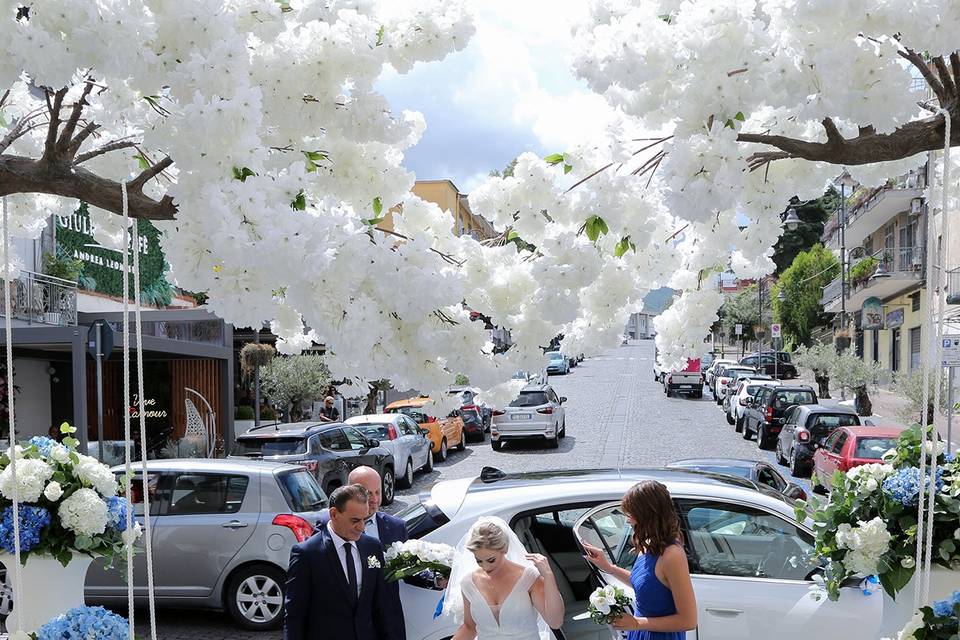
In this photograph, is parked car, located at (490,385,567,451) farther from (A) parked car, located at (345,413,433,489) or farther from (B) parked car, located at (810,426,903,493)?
(B) parked car, located at (810,426,903,493)

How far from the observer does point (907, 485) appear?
4438mm

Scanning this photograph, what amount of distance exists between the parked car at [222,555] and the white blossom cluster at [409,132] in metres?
5.33

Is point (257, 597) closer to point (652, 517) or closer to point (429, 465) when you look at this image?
point (652, 517)

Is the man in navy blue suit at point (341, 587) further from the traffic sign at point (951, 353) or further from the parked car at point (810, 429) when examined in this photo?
the parked car at point (810, 429)

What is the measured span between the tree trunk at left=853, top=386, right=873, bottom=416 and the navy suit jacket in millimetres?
30019

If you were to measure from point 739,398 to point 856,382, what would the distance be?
19.9 ft

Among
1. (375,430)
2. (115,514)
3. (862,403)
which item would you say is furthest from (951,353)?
(862,403)

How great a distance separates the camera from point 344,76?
4016mm

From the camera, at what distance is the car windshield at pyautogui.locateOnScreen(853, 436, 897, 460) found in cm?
1545

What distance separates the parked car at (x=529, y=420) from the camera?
83.7 feet

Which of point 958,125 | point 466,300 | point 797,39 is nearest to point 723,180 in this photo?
point 797,39

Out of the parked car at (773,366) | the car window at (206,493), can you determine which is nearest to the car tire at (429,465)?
A: the car window at (206,493)

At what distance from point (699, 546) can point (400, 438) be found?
14038 millimetres

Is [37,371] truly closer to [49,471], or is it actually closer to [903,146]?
[49,471]
